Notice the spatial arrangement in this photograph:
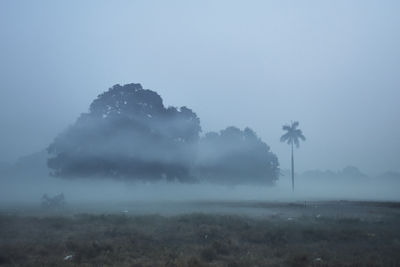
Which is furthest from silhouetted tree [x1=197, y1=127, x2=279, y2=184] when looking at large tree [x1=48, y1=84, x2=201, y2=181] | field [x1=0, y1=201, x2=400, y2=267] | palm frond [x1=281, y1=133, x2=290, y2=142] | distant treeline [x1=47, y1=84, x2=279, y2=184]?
field [x1=0, y1=201, x2=400, y2=267]

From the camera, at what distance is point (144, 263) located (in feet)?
47.1

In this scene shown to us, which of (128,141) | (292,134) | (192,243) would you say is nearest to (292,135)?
(292,134)

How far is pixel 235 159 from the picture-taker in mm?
84438

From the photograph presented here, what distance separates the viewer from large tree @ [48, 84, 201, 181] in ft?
187

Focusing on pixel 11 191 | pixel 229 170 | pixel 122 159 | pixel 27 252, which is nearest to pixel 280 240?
pixel 27 252

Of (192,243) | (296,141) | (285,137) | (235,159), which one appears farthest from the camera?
(285,137)

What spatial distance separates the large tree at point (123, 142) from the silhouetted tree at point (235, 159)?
21.8 meters

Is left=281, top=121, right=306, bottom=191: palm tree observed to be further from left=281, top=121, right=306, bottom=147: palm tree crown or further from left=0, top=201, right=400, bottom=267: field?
left=0, top=201, right=400, bottom=267: field

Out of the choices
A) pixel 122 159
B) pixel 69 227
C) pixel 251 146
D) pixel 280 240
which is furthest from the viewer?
pixel 251 146

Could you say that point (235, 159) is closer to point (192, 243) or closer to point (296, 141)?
point (296, 141)

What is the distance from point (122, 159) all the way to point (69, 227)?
1328 inches

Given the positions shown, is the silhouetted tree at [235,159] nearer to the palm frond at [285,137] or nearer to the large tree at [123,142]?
the palm frond at [285,137]

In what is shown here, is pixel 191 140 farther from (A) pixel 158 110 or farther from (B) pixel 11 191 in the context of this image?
(B) pixel 11 191

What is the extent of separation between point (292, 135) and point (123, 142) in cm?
Answer: 5065
